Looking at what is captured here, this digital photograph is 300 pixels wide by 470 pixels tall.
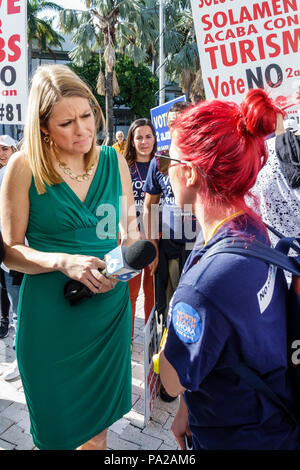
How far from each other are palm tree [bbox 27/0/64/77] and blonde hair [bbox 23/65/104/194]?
29.1 metres

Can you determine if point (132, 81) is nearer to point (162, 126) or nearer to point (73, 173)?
point (162, 126)

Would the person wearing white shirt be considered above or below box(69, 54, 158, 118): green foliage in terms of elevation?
below

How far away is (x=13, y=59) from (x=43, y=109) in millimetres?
2327

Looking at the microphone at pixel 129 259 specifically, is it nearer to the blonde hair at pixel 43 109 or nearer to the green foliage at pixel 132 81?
the blonde hair at pixel 43 109

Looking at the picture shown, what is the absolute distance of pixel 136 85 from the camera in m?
29.3

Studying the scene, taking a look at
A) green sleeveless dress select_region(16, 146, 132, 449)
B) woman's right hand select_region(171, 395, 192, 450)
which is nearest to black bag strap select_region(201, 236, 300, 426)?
woman's right hand select_region(171, 395, 192, 450)

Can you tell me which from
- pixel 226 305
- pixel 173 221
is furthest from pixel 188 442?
pixel 173 221

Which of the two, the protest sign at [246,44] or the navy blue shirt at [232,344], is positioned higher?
the protest sign at [246,44]

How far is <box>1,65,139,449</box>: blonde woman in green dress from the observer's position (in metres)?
1.56

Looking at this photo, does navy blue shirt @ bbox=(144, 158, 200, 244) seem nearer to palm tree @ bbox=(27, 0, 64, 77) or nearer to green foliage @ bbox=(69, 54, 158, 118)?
green foliage @ bbox=(69, 54, 158, 118)

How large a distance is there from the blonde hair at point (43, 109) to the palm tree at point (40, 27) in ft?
95.6

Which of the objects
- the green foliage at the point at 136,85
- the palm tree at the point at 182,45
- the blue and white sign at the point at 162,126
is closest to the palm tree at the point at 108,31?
the palm tree at the point at 182,45

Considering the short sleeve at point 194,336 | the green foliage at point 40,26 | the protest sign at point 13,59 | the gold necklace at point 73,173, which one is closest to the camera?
the short sleeve at point 194,336

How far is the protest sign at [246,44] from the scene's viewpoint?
2686 mm
